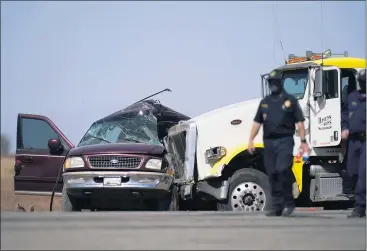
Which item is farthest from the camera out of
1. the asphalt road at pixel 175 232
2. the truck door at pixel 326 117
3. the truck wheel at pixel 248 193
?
the truck door at pixel 326 117

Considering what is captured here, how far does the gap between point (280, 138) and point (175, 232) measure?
237 centimetres

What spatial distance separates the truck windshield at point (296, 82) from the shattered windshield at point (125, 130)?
2.87m

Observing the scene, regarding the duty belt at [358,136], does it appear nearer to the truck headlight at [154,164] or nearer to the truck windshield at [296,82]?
the truck windshield at [296,82]

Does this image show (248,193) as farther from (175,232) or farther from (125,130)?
(175,232)

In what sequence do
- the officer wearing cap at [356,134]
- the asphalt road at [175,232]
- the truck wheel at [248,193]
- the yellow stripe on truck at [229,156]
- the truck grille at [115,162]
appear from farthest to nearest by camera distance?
the yellow stripe on truck at [229,156] < the truck wheel at [248,193] < the truck grille at [115,162] < the officer wearing cap at [356,134] < the asphalt road at [175,232]

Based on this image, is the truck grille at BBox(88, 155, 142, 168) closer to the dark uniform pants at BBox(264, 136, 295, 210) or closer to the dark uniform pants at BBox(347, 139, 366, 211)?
the dark uniform pants at BBox(264, 136, 295, 210)

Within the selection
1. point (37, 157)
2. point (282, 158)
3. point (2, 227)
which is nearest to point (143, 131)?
point (37, 157)

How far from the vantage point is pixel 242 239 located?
565 cm

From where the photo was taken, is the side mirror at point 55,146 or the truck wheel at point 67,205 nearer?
the truck wheel at point 67,205

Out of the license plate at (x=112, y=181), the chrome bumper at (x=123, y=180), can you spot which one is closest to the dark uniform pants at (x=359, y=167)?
the chrome bumper at (x=123, y=180)

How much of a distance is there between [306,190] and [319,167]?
0.49m

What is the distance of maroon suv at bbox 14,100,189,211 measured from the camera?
9.27m

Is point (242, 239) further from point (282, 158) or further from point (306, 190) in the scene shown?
point (306, 190)

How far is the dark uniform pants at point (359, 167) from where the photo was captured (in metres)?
7.61
